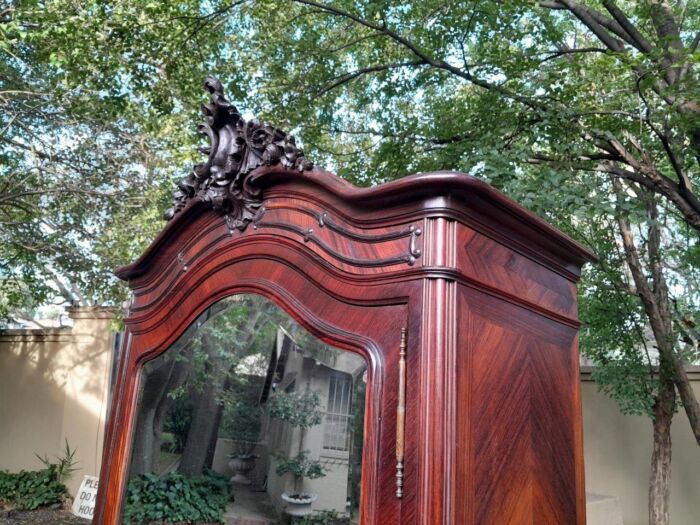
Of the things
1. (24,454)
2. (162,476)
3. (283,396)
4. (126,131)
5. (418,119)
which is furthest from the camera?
(24,454)

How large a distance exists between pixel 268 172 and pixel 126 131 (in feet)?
17.5

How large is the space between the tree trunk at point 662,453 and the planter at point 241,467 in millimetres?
3816

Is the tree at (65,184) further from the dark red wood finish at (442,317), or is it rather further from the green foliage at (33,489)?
the dark red wood finish at (442,317)

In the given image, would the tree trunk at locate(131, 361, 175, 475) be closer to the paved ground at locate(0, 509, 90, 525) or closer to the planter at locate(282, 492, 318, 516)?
the planter at locate(282, 492, 318, 516)

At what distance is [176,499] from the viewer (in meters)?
1.71

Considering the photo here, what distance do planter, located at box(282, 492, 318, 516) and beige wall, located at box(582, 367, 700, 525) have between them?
14.3 ft

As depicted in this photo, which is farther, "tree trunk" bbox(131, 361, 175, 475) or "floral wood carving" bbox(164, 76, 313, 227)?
"tree trunk" bbox(131, 361, 175, 475)

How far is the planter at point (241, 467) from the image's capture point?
1.54 metres

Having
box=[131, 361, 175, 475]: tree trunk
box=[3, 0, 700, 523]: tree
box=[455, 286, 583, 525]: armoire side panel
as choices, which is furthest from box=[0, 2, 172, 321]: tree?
box=[455, 286, 583, 525]: armoire side panel

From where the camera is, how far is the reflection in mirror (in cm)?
124

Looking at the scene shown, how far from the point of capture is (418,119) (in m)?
4.79

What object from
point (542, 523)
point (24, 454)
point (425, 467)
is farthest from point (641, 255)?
point (24, 454)

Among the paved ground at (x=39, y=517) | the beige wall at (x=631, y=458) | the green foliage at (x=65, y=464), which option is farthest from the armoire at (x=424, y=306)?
the green foliage at (x=65, y=464)

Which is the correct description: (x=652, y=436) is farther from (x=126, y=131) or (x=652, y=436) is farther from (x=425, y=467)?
(x=126, y=131)
